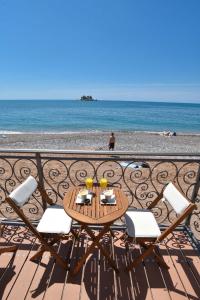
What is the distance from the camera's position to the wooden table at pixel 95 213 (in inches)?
110

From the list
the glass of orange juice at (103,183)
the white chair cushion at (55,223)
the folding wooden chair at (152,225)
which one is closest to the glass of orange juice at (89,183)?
the glass of orange juice at (103,183)

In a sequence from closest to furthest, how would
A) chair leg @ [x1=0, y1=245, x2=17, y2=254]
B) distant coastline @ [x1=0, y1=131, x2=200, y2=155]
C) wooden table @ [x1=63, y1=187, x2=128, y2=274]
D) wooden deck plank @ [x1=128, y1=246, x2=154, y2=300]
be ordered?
wooden table @ [x1=63, y1=187, x2=128, y2=274] < wooden deck plank @ [x1=128, y1=246, x2=154, y2=300] < chair leg @ [x1=0, y1=245, x2=17, y2=254] < distant coastline @ [x1=0, y1=131, x2=200, y2=155]

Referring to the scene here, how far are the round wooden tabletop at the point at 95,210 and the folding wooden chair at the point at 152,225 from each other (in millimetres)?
380

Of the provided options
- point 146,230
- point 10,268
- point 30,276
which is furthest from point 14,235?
point 146,230

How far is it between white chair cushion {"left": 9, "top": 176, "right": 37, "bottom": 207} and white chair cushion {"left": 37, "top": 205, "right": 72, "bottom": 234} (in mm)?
439

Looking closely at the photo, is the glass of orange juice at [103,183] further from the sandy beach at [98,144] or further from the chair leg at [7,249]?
the sandy beach at [98,144]

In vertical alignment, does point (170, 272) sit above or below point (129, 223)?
below

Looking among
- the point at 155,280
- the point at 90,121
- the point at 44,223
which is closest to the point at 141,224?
the point at 155,280

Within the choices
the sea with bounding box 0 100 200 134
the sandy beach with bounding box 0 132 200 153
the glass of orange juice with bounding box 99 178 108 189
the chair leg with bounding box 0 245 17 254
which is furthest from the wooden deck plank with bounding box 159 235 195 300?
the sea with bounding box 0 100 200 134

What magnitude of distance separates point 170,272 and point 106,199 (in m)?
Answer: 1.37

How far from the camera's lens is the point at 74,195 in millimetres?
3371

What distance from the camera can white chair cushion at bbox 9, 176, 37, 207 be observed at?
2.93 meters

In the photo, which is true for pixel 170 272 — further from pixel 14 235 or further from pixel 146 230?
pixel 14 235

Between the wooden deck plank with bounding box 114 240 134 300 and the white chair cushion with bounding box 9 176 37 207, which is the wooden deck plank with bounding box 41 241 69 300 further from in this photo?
the white chair cushion with bounding box 9 176 37 207
